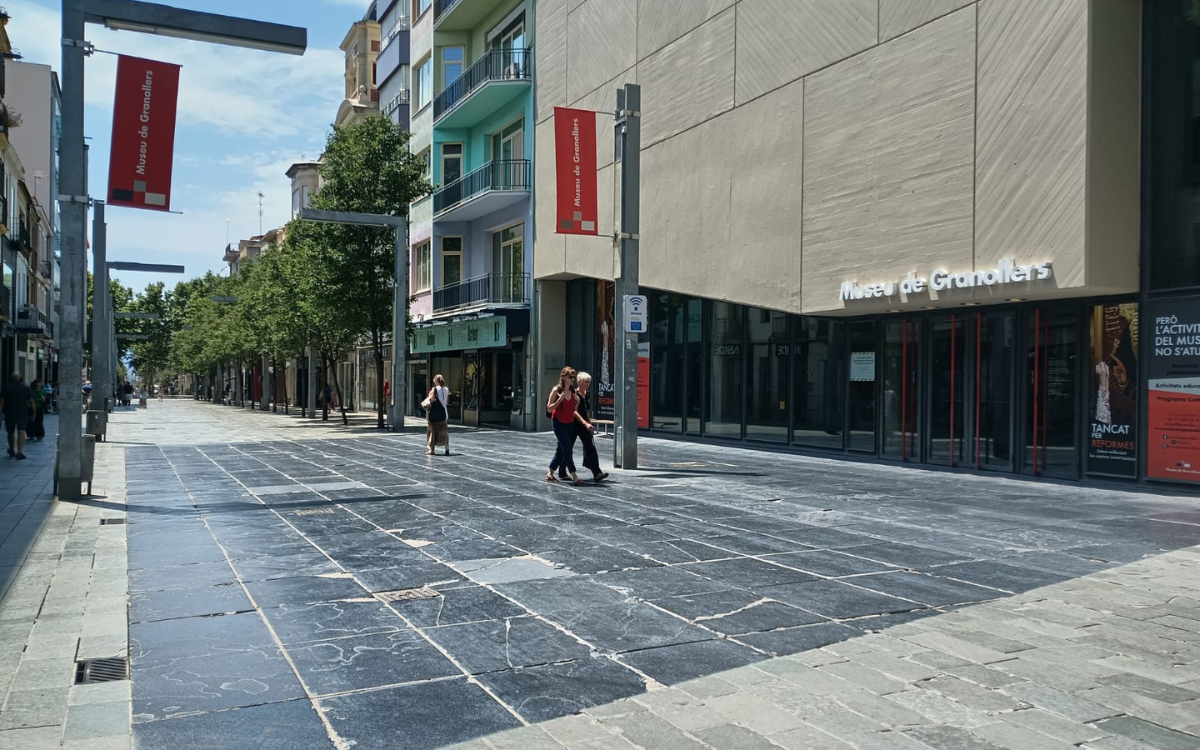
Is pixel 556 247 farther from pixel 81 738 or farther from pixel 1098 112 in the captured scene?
pixel 81 738

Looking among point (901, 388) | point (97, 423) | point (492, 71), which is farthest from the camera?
point (492, 71)

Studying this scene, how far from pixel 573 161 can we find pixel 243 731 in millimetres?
14717

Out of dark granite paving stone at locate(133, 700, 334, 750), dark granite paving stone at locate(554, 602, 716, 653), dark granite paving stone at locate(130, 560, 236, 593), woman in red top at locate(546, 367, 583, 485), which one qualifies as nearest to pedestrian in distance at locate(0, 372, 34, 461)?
woman in red top at locate(546, 367, 583, 485)

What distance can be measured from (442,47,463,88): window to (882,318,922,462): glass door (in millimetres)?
23704

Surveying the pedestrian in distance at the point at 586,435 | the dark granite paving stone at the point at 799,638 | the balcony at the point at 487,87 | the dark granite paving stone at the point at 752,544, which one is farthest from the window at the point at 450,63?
the dark granite paving stone at the point at 799,638

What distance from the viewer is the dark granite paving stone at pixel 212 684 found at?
455cm

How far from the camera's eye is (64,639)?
18.5 ft

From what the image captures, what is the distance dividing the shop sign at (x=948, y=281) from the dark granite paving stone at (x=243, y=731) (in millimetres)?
12322

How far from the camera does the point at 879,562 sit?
8.09m

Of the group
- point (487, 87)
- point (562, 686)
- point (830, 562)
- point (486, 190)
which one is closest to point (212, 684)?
point (562, 686)

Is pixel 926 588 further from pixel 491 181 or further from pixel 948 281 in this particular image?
pixel 491 181

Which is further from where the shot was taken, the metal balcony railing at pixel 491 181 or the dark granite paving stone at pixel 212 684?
the metal balcony railing at pixel 491 181

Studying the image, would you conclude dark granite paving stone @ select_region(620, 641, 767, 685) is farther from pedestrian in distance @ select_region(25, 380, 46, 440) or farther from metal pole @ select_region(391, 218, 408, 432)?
metal pole @ select_region(391, 218, 408, 432)

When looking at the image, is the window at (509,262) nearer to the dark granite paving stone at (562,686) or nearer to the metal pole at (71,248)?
the metal pole at (71,248)
